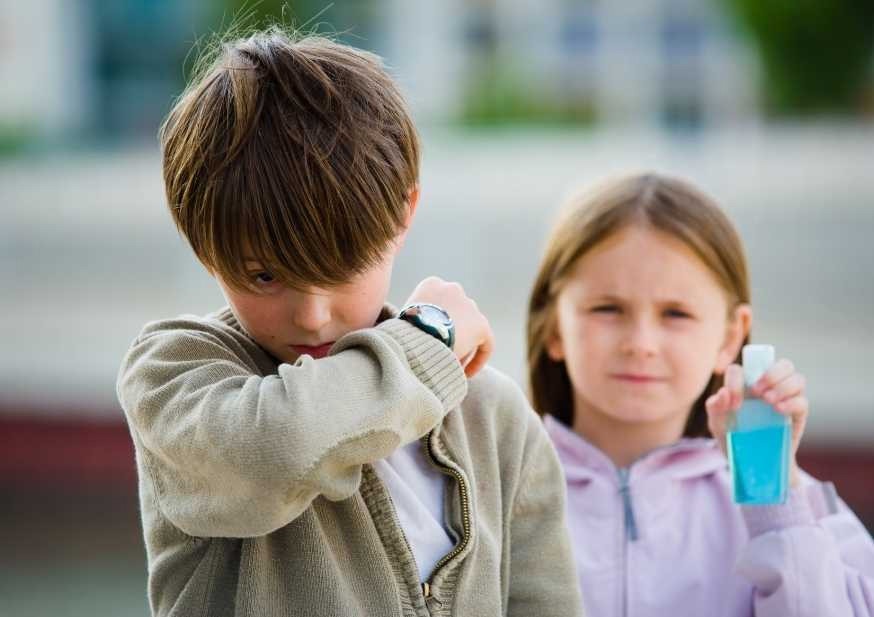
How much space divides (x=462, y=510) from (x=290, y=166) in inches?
21.4

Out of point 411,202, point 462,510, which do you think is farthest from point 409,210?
point 462,510

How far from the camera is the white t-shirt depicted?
1.71 metres

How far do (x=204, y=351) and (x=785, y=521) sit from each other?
3.66ft

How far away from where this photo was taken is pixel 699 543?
2.33 metres

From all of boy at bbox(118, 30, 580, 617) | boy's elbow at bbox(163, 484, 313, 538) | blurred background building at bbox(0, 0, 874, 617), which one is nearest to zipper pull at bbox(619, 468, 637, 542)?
boy at bbox(118, 30, 580, 617)

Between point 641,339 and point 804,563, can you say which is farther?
point 641,339

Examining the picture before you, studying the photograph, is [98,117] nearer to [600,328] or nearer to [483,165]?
[483,165]

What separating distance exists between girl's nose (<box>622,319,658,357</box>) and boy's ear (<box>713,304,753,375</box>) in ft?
0.69

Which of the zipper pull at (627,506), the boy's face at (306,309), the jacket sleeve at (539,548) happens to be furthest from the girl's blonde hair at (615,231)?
the boy's face at (306,309)

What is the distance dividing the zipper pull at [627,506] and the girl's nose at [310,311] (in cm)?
98

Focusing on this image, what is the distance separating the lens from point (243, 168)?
156cm

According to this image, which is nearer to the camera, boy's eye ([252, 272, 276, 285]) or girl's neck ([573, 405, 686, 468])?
boy's eye ([252, 272, 276, 285])

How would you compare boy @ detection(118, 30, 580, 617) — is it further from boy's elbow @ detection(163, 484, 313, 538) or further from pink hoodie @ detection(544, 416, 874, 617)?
pink hoodie @ detection(544, 416, 874, 617)

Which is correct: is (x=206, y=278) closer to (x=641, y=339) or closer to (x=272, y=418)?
(x=641, y=339)
